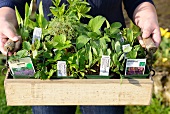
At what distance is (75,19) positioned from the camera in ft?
4.16

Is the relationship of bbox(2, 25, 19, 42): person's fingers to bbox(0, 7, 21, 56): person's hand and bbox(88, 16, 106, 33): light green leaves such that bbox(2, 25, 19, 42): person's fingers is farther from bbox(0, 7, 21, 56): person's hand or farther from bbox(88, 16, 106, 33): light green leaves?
bbox(88, 16, 106, 33): light green leaves

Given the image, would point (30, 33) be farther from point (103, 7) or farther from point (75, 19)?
point (103, 7)

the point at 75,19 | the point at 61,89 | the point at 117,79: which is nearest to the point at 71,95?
the point at 61,89

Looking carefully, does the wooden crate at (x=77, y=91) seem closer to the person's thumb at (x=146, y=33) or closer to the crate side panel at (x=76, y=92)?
the crate side panel at (x=76, y=92)

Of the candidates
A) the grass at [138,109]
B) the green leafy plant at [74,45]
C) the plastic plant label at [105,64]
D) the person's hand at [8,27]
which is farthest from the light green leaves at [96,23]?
the grass at [138,109]

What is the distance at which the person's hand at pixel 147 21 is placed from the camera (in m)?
1.28

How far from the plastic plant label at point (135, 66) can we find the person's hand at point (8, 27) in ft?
1.15

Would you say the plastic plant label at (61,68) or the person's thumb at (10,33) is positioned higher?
the person's thumb at (10,33)

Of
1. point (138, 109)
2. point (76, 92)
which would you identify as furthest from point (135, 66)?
point (138, 109)

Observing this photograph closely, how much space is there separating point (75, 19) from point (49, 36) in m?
0.11

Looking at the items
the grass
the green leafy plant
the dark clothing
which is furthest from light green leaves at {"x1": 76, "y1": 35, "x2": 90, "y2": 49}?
the grass

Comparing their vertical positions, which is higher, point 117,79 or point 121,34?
point 121,34

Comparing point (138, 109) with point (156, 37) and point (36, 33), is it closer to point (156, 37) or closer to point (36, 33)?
point (156, 37)

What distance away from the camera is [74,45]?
1.22 metres
